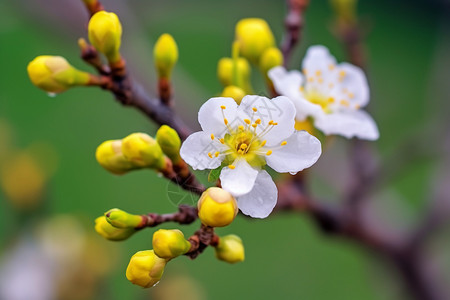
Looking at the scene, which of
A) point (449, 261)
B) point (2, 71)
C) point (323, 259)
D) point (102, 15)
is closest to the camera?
point (102, 15)

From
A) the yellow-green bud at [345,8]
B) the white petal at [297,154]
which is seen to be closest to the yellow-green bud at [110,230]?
the white petal at [297,154]

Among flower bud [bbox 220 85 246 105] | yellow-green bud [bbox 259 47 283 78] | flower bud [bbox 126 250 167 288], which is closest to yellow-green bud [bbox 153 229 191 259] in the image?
flower bud [bbox 126 250 167 288]

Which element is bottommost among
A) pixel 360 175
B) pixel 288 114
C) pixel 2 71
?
pixel 2 71

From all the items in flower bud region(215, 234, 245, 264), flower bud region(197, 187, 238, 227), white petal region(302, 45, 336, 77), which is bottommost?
flower bud region(215, 234, 245, 264)

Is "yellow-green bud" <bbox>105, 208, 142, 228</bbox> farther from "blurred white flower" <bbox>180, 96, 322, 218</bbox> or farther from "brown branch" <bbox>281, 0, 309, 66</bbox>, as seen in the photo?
"brown branch" <bbox>281, 0, 309, 66</bbox>

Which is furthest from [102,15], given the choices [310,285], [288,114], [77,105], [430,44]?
[430,44]

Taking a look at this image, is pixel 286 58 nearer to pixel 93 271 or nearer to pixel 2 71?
pixel 93 271
